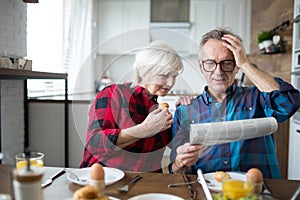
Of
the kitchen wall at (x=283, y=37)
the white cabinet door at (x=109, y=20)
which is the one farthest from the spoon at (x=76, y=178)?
the white cabinet door at (x=109, y=20)

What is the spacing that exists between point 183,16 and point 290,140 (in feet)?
7.14

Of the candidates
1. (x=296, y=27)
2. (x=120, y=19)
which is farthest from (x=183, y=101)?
(x=120, y=19)

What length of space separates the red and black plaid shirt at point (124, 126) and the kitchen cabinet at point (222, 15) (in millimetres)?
2586

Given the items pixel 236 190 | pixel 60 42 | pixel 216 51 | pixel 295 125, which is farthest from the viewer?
pixel 60 42

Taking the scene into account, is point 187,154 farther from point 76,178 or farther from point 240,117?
point 76,178

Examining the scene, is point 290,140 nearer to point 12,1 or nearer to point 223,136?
point 223,136

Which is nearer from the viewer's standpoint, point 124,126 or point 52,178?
point 52,178

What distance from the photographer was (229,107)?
4.16 feet

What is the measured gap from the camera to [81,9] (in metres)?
3.39

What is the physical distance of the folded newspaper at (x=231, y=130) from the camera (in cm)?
113

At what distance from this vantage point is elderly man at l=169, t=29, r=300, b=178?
1183 millimetres

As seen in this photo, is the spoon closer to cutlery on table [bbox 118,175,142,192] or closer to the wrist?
cutlery on table [bbox 118,175,142,192]

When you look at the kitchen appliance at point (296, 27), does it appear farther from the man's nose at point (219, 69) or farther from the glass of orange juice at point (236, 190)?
the glass of orange juice at point (236, 190)

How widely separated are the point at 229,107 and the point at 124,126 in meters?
0.44
